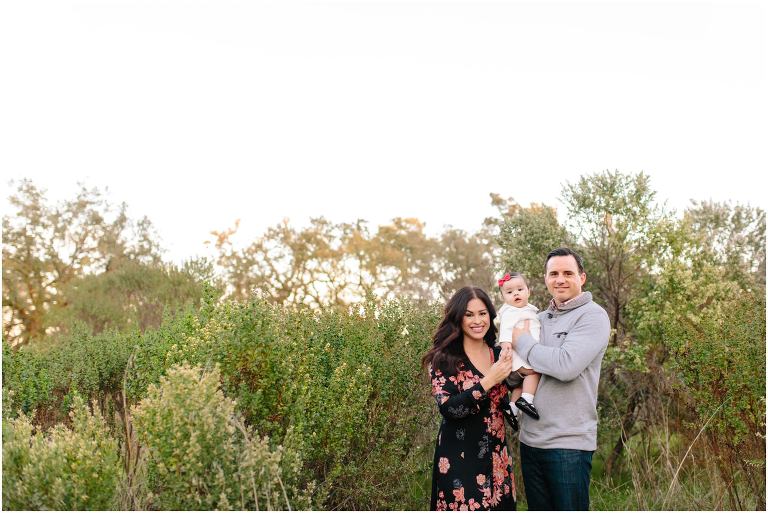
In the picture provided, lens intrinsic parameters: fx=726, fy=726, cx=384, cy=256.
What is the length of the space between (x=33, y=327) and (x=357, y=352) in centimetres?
2402

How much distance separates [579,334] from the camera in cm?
394

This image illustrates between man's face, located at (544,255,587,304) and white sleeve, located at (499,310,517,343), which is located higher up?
man's face, located at (544,255,587,304)

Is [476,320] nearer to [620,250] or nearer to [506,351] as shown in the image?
[506,351]

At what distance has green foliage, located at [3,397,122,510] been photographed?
3875 mm

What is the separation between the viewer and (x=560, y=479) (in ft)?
12.9

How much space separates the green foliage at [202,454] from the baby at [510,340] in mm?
1330

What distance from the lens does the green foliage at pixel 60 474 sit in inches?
153

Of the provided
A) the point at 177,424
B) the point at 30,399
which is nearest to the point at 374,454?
the point at 177,424

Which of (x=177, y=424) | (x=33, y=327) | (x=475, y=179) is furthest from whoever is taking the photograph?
(x=475, y=179)

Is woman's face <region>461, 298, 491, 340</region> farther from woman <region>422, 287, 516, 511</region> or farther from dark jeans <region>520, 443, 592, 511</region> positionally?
dark jeans <region>520, 443, 592, 511</region>

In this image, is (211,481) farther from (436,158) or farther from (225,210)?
(225,210)

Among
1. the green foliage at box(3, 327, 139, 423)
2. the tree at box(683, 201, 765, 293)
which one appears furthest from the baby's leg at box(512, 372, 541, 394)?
the tree at box(683, 201, 765, 293)

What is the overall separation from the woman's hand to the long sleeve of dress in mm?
36

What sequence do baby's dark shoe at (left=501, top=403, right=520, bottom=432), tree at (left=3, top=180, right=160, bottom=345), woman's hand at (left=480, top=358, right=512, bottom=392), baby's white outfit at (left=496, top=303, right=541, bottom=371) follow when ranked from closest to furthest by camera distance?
woman's hand at (left=480, top=358, right=512, bottom=392) → baby's dark shoe at (left=501, top=403, right=520, bottom=432) → baby's white outfit at (left=496, top=303, right=541, bottom=371) → tree at (left=3, top=180, right=160, bottom=345)
